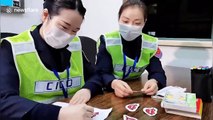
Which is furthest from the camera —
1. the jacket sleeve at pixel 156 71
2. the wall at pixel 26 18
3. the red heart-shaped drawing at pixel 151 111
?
the wall at pixel 26 18

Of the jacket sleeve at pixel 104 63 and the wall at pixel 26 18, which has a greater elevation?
the wall at pixel 26 18

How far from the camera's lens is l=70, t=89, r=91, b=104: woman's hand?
804 millimetres

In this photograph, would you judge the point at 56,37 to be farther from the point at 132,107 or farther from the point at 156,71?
the point at 156,71

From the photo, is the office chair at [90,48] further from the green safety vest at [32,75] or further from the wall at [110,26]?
the green safety vest at [32,75]

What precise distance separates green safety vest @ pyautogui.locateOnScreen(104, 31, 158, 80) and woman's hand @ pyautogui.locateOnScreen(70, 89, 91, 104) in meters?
0.38

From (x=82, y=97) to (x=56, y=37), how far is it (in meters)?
0.26

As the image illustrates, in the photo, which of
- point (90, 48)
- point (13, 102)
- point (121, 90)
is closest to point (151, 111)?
point (121, 90)

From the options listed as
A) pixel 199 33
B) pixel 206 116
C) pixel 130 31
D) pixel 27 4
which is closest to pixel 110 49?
pixel 130 31

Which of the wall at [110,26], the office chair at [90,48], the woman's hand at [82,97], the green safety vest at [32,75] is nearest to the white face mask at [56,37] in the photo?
the green safety vest at [32,75]

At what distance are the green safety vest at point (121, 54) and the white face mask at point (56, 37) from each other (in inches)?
15.6

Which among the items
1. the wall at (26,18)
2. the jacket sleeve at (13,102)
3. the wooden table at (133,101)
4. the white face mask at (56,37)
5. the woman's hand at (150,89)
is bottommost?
the wooden table at (133,101)

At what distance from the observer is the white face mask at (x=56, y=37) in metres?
0.86

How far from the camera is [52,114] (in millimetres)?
617

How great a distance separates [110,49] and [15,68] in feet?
1.93
